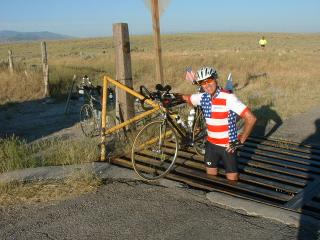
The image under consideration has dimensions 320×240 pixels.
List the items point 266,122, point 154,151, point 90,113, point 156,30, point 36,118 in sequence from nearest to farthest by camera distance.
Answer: point 154,151, point 156,30, point 266,122, point 90,113, point 36,118

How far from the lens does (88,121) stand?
9273 mm

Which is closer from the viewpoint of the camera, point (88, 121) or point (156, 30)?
point (156, 30)

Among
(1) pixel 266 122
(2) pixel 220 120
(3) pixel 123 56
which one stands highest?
(3) pixel 123 56

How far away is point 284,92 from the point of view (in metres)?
13.4

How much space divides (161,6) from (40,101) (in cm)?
760

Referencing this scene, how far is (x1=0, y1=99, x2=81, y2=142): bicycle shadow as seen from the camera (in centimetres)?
1012

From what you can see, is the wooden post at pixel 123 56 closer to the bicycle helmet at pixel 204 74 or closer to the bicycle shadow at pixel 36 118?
the bicycle helmet at pixel 204 74

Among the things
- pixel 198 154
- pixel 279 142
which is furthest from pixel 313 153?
pixel 198 154

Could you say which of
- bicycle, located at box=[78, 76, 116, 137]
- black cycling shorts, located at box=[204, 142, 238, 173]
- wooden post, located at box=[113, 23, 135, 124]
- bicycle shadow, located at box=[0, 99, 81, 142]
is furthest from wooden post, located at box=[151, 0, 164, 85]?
bicycle shadow, located at box=[0, 99, 81, 142]

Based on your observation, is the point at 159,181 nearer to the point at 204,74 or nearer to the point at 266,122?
the point at 204,74

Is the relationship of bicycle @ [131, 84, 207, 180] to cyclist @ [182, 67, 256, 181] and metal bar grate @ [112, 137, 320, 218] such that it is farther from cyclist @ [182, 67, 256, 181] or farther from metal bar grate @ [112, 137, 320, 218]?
cyclist @ [182, 67, 256, 181]

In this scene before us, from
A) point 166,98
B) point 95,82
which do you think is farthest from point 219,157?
point 95,82

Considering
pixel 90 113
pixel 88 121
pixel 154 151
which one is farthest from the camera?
pixel 90 113

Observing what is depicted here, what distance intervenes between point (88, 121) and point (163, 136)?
12.2 feet
